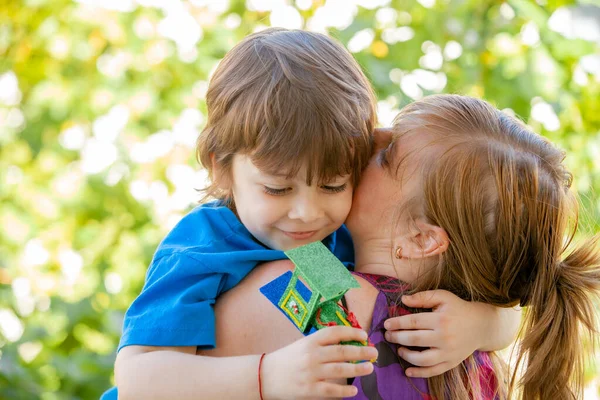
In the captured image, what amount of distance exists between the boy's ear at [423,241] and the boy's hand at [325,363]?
423 mm

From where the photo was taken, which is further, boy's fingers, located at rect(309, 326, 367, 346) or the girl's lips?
the girl's lips

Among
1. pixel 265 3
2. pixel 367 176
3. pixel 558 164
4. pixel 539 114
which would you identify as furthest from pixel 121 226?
pixel 558 164

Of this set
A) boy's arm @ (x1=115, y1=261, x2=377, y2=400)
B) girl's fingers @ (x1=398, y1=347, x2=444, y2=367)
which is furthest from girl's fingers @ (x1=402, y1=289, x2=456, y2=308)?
boy's arm @ (x1=115, y1=261, x2=377, y2=400)

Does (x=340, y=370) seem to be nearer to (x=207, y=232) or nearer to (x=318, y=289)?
(x=318, y=289)

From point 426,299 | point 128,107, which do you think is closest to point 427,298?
point 426,299

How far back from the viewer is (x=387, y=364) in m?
1.75

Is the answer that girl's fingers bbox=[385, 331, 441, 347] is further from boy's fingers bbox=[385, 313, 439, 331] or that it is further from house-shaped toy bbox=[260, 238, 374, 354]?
house-shaped toy bbox=[260, 238, 374, 354]

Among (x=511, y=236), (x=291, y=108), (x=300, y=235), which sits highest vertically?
(x=291, y=108)

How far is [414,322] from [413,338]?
0.12ft

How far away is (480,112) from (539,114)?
153 cm

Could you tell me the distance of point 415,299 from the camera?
1.81 m

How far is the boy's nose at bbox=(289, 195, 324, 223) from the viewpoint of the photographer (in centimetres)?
181

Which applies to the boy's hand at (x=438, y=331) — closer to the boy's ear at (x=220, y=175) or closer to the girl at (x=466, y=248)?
the girl at (x=466, y=248)

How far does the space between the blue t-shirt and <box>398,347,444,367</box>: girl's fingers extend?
36 cm
